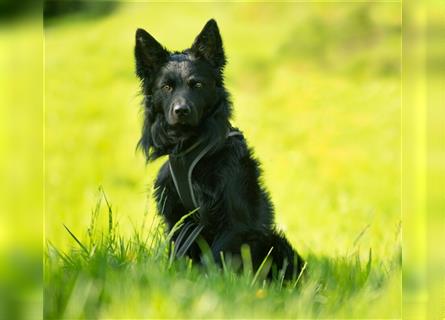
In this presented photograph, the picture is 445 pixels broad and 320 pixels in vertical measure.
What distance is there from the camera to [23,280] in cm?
236

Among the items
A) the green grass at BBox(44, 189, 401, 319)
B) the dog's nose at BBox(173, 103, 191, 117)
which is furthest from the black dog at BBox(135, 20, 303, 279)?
the green grass at BBox(44, 189, 401, 319)

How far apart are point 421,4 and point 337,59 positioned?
216 inches

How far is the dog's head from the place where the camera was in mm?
3904

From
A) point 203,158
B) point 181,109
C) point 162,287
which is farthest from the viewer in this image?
point 203,158

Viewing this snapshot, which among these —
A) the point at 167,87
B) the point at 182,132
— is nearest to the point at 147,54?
the point at 167,87

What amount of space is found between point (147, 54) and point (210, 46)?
1.24 ft

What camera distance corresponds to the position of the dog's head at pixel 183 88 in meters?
3.90

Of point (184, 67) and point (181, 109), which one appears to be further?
point (184, 67)

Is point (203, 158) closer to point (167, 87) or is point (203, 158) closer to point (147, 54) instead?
point (167, 87)

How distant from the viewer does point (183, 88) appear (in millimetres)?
3934

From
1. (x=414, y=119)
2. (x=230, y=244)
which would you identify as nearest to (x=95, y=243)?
(x=230, y=244)

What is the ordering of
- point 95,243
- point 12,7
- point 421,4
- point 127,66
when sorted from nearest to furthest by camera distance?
point 12,7 < point 421,4 < point 95,243 < point 127,66

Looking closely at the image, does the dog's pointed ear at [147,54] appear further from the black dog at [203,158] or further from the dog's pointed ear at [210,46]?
the dog's pointed ear at [210,46]

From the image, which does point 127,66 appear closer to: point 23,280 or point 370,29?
point 370,29
